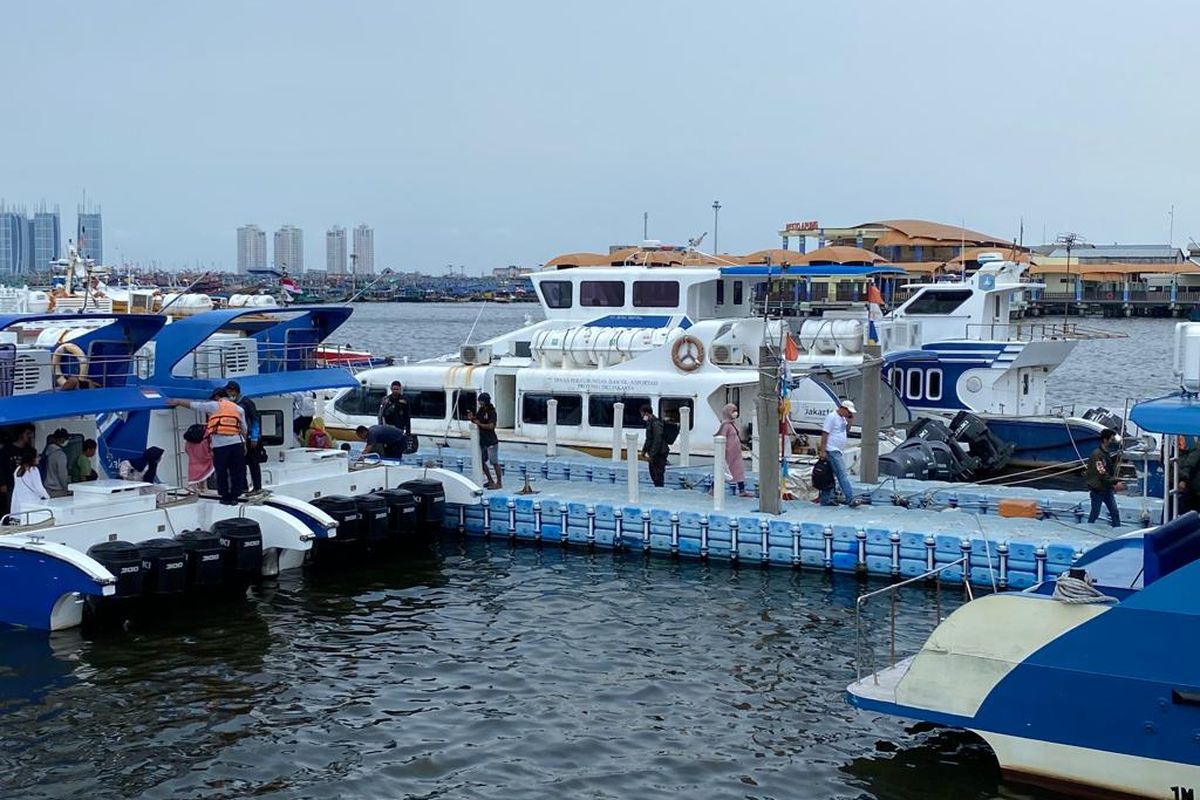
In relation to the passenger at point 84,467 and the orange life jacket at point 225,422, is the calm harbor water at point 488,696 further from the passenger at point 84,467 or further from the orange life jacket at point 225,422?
the passenger at point 84,467

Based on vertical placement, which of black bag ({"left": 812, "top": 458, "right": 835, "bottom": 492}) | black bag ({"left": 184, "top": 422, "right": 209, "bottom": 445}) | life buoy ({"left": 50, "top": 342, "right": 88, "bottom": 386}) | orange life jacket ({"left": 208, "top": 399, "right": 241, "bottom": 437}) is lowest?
black bag ({"left": 812, "top": 458, "right": 835, "bottom": 492})

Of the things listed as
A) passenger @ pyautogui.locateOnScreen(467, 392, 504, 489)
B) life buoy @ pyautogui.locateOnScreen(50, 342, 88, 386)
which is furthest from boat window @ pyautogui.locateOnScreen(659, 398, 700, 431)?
life buoy @ pyautogui.locateOnScreen(50, 342, 88, 386)

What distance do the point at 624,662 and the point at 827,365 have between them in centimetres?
1389

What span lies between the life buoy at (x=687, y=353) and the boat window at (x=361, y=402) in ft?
23.7

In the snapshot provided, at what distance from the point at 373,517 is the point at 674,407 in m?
7.18

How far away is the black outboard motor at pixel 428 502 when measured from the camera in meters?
20.6

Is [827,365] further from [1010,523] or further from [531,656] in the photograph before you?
[531,656]

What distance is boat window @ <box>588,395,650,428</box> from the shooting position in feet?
82.0

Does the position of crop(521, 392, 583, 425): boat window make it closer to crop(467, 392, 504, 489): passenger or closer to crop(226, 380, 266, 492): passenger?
crop(467, 392, 504, 489): passenger

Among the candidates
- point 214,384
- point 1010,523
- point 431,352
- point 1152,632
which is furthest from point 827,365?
point 431,352

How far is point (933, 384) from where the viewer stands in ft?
106

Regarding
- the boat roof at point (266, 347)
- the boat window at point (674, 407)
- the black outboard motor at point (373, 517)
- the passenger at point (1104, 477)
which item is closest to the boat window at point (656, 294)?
the boat window at point (674, 407)

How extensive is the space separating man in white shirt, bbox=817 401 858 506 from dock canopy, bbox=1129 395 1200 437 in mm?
8386

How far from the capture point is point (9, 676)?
1446 cm
